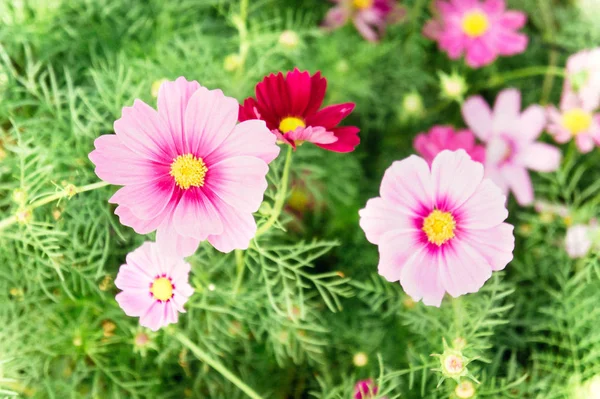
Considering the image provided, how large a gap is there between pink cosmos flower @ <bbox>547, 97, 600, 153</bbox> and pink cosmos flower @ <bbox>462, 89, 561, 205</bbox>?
33 mm

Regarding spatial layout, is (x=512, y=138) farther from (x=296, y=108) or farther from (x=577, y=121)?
(x=296, y=108)

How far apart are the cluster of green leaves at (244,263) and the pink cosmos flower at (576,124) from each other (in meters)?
0.10

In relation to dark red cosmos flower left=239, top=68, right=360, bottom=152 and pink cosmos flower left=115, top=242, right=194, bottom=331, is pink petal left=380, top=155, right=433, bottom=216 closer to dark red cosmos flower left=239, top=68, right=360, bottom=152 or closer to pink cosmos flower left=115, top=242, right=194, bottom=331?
dark red cosmos flower left=239, top=68, right=360, bottom=152

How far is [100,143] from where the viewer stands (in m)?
Result: 0.53

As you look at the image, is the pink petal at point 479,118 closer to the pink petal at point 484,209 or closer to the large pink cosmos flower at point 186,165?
the pink petal at point 484,209

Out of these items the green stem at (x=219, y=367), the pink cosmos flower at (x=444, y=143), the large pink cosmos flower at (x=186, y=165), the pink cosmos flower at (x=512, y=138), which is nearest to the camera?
the large pink cosmos flower at (x=186, y=165)

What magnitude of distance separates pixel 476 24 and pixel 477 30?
0.05 ft

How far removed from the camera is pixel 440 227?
0.63 metres

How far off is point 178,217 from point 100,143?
0.33 ft

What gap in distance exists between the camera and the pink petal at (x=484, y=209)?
0.59 metres

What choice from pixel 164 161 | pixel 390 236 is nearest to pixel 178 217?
pixel 164 161

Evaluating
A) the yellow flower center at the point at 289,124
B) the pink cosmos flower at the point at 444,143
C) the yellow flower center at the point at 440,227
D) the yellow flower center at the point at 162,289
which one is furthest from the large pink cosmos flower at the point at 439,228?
the pink cosmos flower at the point at 444,143

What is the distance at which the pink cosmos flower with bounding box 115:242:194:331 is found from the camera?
1.99ft

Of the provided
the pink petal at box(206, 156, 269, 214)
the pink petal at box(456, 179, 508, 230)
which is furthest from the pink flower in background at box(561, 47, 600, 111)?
the pink petal at box(206, 156, 269, 214)
